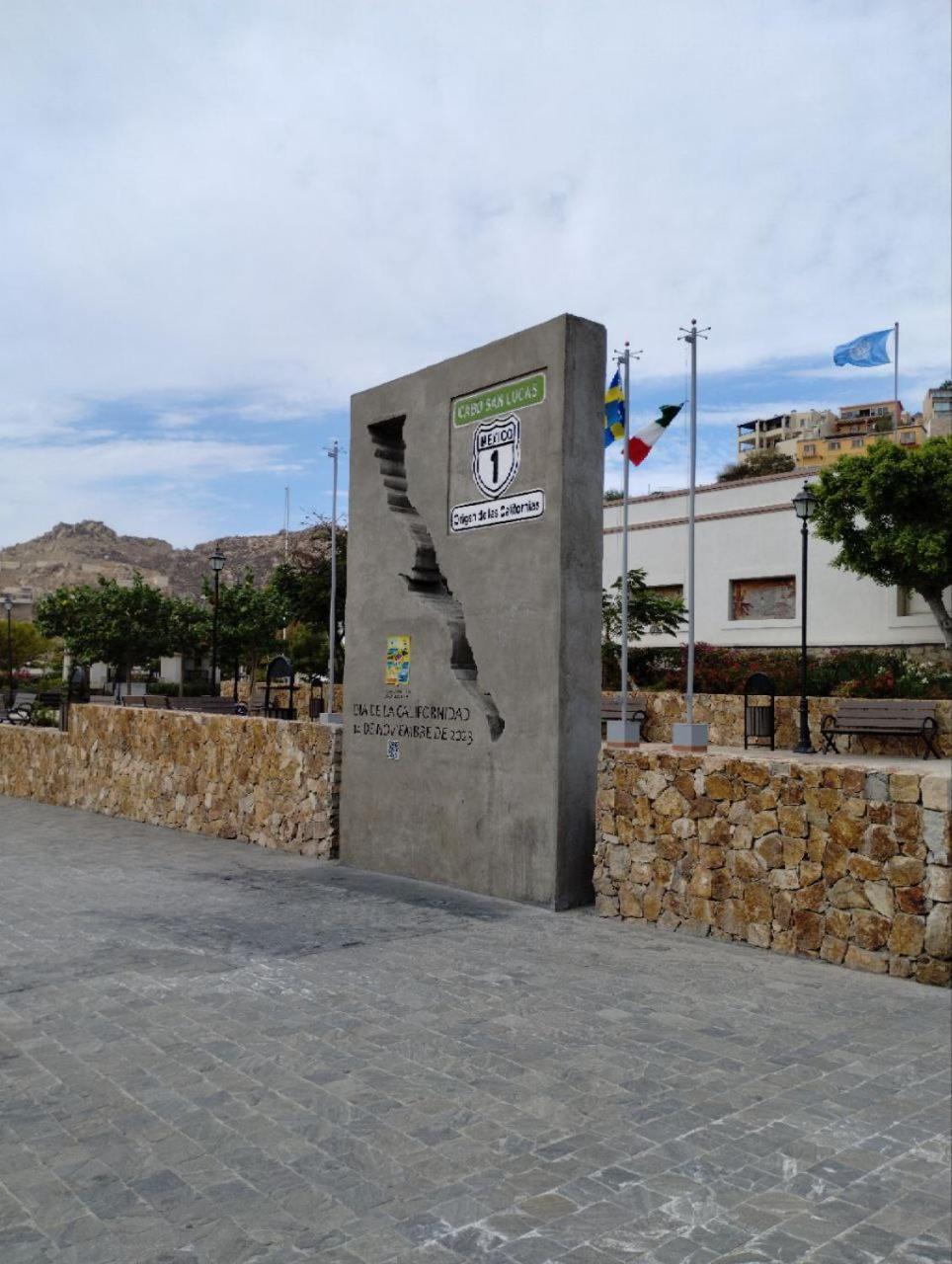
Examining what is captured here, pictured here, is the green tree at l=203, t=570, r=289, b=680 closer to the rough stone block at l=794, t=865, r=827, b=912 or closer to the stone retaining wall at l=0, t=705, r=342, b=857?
the stone retaining wall at l=0, t=705, r=342, b=857

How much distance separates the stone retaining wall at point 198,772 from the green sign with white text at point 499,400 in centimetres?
380

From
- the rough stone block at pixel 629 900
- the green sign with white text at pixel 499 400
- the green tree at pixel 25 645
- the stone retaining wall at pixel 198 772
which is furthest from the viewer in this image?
the green tree at pixel 25 645

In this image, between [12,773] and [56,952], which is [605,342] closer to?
[56,952]

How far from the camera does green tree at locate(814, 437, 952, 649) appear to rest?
27688 millimetres

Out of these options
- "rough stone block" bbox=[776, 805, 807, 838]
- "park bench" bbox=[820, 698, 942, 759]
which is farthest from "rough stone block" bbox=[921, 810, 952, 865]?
"park bench" bbox=[820, 698, 942, 759]

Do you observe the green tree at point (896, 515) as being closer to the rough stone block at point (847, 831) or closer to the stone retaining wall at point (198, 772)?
the stone retaining wall at point (198, 772)

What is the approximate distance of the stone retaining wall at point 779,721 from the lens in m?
18.0

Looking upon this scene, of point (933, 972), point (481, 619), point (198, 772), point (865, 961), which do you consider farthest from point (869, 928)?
point (198, 772)

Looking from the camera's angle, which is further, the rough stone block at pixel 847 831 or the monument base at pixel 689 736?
the monument base at pixel 689 736

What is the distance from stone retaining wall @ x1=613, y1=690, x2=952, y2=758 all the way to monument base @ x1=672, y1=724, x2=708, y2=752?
4701mm

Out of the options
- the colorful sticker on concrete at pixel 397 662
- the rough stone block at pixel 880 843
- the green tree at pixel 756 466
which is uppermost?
the green tree at pixel 756 466

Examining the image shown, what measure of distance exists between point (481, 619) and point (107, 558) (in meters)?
183

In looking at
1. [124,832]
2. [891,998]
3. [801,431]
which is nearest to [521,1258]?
[891,998]

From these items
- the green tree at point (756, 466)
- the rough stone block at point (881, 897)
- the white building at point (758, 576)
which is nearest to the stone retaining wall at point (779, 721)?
the rough stone block at point (881, 897)
